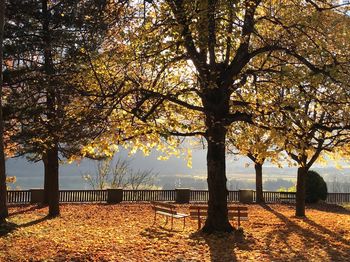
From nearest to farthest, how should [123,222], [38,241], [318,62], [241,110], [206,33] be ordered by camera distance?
[206,33]
[38,241]
[241,110]
[318,62]
[123,222]

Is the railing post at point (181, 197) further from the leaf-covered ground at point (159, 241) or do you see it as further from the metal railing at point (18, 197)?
the metal railing at point (18, 197)

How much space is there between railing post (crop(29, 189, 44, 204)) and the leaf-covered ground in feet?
17.8

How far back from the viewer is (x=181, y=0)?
11.3 m

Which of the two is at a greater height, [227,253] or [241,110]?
[241,110]

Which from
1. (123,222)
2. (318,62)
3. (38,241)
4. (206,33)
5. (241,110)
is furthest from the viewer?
(123,222)

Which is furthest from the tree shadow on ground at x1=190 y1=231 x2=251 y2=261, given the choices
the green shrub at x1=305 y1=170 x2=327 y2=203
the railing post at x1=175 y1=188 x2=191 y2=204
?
the green shrub at x1=305 y1=170 x2=327 y2=203

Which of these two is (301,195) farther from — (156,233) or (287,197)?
(287,197)

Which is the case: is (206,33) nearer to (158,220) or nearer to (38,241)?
(38,241)

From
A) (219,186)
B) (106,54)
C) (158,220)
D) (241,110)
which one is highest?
(106,54)

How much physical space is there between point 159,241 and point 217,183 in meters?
2.61

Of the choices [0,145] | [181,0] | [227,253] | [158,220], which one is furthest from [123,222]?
[181,0]

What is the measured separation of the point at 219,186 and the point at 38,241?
538 centimetres

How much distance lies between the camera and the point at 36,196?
75.5 ft

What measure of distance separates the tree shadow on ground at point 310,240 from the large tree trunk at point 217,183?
1492 millimetres
